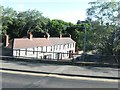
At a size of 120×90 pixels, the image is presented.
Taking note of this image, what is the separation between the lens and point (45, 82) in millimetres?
13203

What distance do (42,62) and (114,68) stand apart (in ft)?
17.3

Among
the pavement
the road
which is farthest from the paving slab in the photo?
the road

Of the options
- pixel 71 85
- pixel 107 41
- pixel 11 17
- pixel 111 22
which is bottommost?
pixel 71 85

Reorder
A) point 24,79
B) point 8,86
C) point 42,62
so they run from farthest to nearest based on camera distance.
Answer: point 42,62 < point 24,79 < point 8,86

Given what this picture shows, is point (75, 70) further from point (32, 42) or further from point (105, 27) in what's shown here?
point (32, 42)

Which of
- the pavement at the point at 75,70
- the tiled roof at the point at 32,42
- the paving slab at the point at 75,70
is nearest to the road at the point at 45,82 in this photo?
the pavement at the point at 75,70

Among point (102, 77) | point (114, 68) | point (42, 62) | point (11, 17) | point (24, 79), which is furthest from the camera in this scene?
point (11, 17)

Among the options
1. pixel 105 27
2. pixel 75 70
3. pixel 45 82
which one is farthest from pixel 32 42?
pixel 45 82

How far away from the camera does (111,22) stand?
106ft

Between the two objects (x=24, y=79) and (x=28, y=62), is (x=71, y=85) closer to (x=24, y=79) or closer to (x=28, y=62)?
(x=24, y=79)

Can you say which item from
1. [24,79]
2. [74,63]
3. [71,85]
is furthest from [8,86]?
[74,63]

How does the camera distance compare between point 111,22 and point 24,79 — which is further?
point 111,22

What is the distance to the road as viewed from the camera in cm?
1236

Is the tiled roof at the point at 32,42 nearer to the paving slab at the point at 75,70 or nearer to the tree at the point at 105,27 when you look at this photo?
the tree at the point at 105,27
